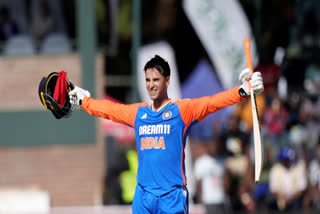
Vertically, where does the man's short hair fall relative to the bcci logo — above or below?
above

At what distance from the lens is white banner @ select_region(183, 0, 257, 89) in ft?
42.3

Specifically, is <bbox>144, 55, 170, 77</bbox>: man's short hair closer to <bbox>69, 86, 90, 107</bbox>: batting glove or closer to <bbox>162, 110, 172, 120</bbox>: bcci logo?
<bbox>162, 110, 172, 120</bbox>: bcci logo

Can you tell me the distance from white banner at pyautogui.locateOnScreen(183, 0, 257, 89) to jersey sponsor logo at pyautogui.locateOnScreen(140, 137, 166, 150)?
25.2 ft

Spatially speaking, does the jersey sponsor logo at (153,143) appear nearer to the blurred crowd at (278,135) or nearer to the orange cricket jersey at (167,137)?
the orange cricket jersey at (167,137)

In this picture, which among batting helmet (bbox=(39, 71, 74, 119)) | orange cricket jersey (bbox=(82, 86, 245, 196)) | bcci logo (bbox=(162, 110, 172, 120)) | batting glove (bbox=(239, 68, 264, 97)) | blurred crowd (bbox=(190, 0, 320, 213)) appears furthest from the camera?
blurred crowd (bbox=(190, 0, 320, 213))

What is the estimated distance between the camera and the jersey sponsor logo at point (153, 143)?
5297 mm

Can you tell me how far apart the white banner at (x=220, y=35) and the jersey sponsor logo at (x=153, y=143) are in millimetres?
7685

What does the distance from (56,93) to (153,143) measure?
1.12m

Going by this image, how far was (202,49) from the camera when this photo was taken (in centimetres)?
1297

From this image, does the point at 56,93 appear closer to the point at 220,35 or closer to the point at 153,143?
the point at 153,143

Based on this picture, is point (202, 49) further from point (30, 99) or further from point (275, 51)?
point (30, 99)

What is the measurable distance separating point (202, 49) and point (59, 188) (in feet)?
13.9

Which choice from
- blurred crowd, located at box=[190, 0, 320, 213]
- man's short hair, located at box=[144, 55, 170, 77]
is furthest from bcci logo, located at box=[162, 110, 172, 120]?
blurred crowd, located at box=[190, 0, 320, 213]

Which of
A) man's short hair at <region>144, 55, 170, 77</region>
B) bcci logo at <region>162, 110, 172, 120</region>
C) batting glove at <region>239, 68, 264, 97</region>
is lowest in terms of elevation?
bcci logo at <region>162, 110, 172, 120</region>
